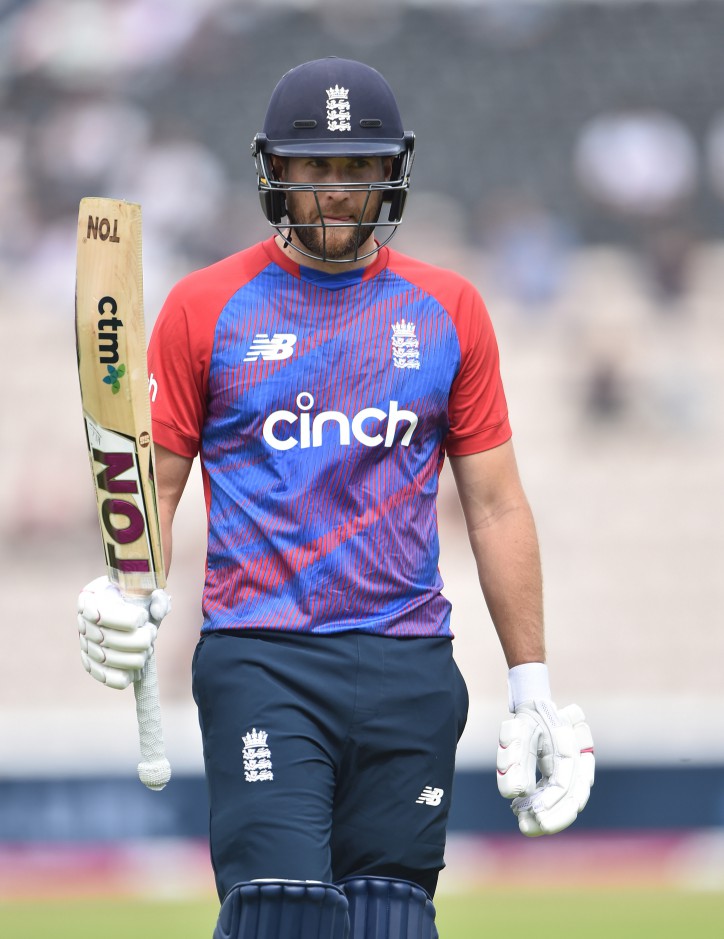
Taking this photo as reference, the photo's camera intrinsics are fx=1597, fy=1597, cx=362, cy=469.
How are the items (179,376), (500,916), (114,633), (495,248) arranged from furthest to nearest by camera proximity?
(495,248)
(500,916)
(179,376)
(114,633)

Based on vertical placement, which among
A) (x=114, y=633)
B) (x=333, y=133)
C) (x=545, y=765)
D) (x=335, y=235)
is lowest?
(x=545, y=765)

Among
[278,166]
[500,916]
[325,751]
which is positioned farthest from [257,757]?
[500,916]

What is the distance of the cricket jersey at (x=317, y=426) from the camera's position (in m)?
2.54

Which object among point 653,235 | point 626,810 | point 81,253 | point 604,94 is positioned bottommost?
point 626,810

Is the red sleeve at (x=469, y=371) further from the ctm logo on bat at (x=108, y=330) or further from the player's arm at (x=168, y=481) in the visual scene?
the ctm logo on bat at (x=108, y=330)

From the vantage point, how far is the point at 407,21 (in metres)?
7.79

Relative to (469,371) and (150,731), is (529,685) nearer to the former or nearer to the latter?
(469,371)

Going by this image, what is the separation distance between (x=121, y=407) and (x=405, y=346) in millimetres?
511

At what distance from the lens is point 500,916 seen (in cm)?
514

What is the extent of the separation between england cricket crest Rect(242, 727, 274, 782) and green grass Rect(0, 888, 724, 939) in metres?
2.49

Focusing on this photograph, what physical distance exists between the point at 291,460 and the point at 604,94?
565cm

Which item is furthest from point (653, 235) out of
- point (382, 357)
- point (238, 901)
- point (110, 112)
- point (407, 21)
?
point (238, 901)

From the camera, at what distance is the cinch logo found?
257 centimetres

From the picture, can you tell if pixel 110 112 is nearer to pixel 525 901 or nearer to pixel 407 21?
pixel 407 21
